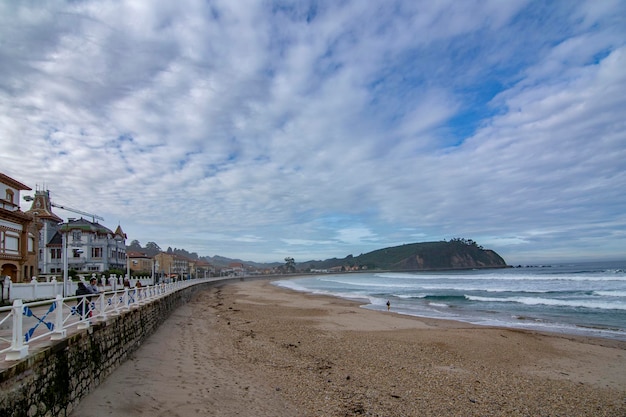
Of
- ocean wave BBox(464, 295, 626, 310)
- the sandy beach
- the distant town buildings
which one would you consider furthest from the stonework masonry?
ocean wave BBox(464, 295, 626, 310)

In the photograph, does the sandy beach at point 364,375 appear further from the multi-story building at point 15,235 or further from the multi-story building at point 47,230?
the multi-story building at point 47,230

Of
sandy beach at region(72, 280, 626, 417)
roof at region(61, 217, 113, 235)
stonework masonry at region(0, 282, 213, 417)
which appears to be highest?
roof at region(61, 217, 113, 235)

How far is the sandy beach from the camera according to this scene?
24.1ft

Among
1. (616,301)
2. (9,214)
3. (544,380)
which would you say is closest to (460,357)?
(544,380)

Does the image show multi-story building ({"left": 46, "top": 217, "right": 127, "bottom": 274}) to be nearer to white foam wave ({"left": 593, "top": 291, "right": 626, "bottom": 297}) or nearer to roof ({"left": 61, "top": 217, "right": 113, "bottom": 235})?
roof ({"left": 61, "top": 217, "right": 113, "bottom": 235})

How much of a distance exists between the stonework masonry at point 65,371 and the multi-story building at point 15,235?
57.0 feet

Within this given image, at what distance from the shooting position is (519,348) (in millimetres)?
12680

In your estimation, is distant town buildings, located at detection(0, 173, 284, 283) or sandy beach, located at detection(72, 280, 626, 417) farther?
distant town buildings, located at detection(0, 173, 284, 283)

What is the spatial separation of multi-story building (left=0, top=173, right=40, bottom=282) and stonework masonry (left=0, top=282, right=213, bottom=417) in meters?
17.4

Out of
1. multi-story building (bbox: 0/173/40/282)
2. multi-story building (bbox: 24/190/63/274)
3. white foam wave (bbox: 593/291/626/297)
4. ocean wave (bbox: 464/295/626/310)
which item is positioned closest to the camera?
multi-story building (bbox: 0/173/40/282)

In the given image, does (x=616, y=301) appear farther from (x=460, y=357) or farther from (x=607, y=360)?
(x=460, y=357)

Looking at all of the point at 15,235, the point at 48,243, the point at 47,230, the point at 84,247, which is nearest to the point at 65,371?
the point at 15,235

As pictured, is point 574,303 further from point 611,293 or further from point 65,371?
point 65,371

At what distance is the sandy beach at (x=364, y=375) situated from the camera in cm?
736
